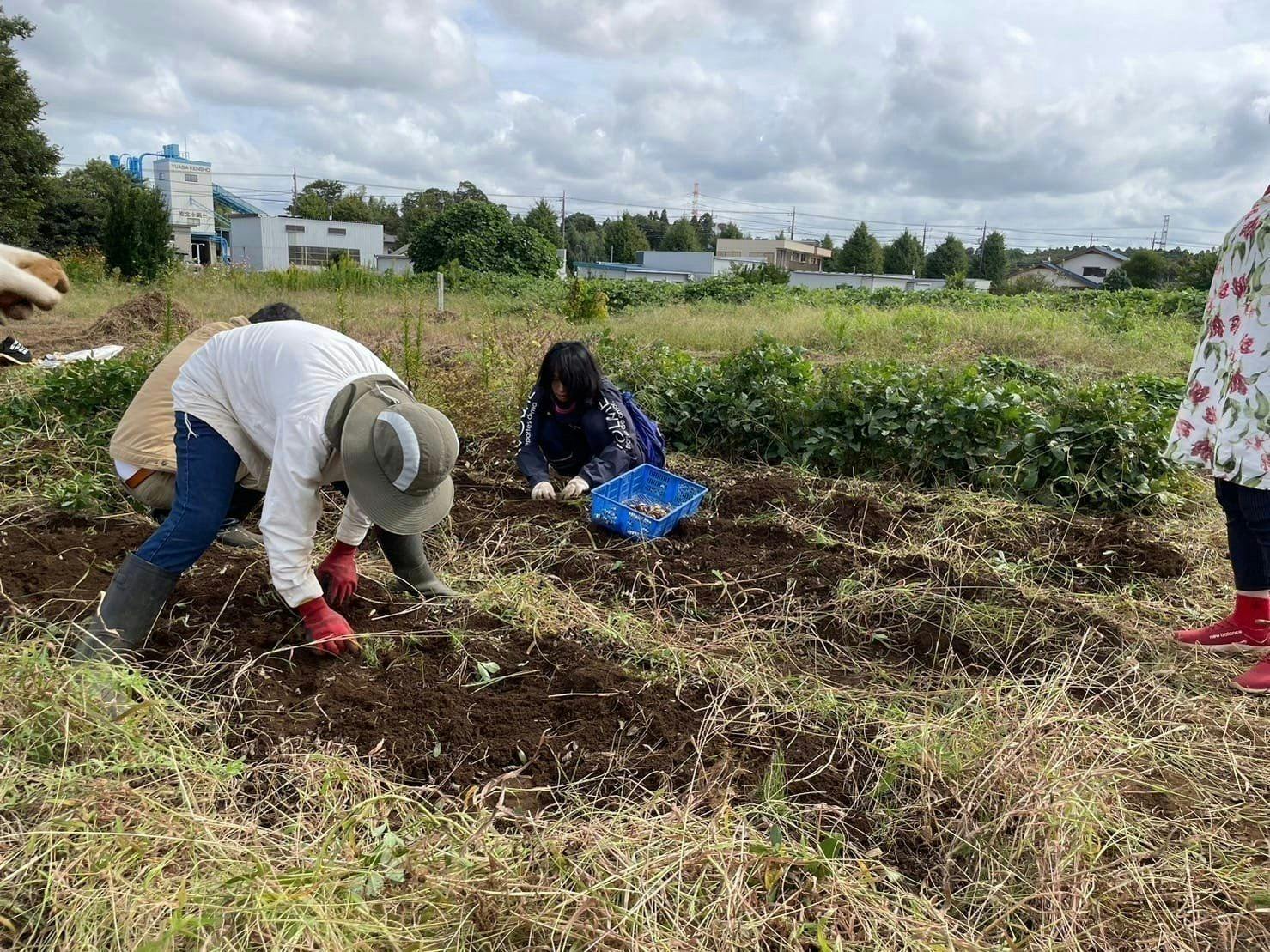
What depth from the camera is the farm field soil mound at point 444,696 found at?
2.14 metres

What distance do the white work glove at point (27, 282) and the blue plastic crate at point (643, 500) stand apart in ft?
7.07

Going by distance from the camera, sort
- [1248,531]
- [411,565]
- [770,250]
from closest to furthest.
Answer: [1248,531], [411,565], [770,250]

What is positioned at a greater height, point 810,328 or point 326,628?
point 810,328

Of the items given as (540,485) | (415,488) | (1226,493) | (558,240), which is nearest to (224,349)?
(415,488)

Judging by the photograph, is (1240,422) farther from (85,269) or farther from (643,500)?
(85,269)

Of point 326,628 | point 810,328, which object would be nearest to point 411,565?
point 326,628

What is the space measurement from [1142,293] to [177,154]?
196ft

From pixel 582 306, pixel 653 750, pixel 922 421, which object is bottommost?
pixel 653 750

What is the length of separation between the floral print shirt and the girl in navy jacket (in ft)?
7.60

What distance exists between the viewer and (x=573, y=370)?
3930 mm

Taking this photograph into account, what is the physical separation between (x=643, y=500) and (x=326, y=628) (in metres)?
2.00

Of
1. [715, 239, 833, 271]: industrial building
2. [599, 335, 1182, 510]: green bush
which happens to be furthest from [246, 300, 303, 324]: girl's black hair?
[715, 239, 833, 271]: industrial building

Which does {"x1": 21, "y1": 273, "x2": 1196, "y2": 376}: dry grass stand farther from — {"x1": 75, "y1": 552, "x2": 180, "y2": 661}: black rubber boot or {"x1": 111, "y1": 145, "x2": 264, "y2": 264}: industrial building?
{"x1": 111, "y1": 145, "x2": 264, "y2": 264}: industrial building

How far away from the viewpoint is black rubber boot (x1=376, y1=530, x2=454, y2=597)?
289 cm
